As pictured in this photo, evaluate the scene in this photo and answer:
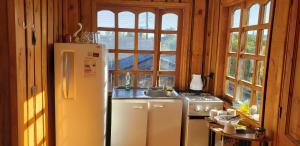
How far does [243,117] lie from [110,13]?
228cm

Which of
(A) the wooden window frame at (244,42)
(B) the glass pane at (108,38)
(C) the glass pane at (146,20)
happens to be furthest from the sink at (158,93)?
(C) the glass pane at (146,20)

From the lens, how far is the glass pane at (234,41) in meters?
3.08

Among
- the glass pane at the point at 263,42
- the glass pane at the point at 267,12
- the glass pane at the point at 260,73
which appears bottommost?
the glass pane at the point at 260,73

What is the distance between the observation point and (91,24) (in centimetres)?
336

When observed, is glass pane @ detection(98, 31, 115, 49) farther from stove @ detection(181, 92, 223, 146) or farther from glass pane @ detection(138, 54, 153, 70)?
stove @ detection(181, 92, 223, 146)

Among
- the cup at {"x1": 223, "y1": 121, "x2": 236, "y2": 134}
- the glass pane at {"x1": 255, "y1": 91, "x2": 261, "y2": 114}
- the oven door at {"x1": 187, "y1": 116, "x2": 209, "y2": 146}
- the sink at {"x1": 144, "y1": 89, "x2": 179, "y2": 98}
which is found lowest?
the oven door at {"x1": 187, "y1": 116, "x2": 209, "y2": 146}

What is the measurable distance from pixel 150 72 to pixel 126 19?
2.88 feet

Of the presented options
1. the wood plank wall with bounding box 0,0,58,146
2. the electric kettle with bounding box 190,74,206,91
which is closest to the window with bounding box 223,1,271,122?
the electric kettle with bounding box 190,74,206,91

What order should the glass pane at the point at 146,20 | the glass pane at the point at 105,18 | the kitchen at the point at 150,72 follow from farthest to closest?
the glass pane at the point at 146,20 < the glass pane at the point at 105,18 < the kitchen at the point at 150,72

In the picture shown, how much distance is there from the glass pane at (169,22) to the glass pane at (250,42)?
115 centimetres

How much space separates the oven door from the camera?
306cm

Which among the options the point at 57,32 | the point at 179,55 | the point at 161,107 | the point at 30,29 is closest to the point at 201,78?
the point at 179,55

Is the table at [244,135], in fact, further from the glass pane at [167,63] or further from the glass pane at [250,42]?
the glass pane at [167,63]

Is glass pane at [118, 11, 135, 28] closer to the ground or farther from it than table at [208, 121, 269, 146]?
farther from it
